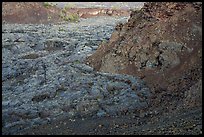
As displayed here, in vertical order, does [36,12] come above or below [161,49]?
below

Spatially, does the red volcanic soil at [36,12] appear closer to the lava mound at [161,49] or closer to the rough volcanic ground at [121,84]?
the rough volcanic ground at [121,84]

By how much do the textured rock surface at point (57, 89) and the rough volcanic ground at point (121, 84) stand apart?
0.03 m

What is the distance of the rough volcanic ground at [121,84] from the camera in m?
10.5

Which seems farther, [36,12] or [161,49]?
A: [36,12]

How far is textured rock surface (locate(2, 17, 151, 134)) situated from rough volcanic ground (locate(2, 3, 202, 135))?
0.10 feet

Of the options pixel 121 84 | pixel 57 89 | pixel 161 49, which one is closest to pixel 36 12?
pixel 57 89

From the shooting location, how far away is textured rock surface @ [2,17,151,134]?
11625 mm

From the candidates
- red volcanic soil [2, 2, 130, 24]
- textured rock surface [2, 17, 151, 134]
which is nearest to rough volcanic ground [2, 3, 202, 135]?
textured rock surface [2, 17, 151, 134]

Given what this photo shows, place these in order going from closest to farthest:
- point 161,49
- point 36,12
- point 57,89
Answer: point 57,89 < point 161,49 < point 36,12

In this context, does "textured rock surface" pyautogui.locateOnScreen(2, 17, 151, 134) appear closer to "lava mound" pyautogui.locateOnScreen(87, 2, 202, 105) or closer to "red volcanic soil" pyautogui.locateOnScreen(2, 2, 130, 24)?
"lava mound" pyautogui.locateOnScreen(87, 2, 202, 105)

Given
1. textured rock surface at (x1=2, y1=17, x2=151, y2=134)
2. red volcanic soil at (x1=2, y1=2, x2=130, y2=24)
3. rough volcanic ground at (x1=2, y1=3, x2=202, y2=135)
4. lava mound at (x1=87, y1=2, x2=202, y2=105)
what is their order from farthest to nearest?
red volcanic soil at (x1=2, y1=2, x2=130, y2=24)
lava mound at (x1=87, y1=2, x2=202, y2=105)
textured rock surface at (x1=2, y1=17, x2=151, y2=134)
rough volcanic ground at (x1=2, y1=3, x2=202, y2=135)

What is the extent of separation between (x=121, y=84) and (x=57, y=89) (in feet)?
8.66

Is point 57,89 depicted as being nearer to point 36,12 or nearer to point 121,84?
point 121,84

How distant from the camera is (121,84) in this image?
45.4 ft
